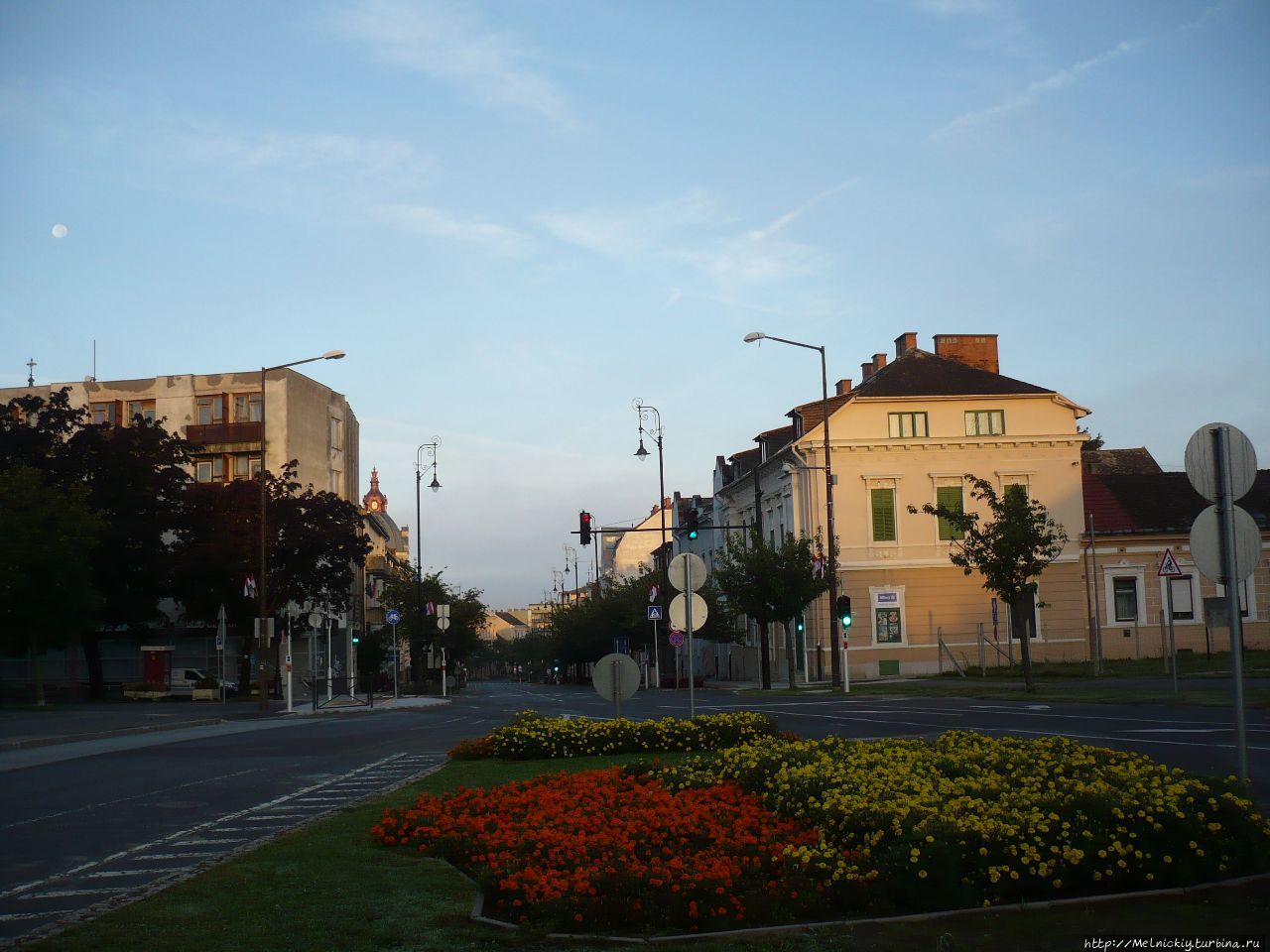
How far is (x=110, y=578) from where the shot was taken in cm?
5838

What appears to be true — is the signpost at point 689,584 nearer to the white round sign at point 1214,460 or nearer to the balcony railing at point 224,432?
the white round sign at point 1214,460

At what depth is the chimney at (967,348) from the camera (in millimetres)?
64688

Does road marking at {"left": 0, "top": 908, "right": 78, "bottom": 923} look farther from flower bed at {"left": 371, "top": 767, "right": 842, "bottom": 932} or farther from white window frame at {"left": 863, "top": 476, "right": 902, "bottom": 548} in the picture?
white window frame at {"left": 863, "top": 476, "right": 902, "bottom": 548}

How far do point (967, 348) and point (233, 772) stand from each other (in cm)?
5141

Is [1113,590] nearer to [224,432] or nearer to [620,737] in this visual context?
[620,737]

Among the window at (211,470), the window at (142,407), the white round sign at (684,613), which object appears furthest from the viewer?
the window at (142,407)

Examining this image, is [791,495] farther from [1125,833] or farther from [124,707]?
[1125,833]

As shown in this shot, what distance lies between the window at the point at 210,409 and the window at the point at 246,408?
3.27ft

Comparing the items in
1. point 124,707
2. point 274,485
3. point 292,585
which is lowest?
point 124,707

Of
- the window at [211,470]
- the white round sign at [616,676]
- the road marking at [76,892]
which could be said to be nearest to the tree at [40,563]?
the window at [211,470]

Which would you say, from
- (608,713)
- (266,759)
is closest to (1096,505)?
(608,713)

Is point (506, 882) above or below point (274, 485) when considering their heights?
below

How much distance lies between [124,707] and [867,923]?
154ft

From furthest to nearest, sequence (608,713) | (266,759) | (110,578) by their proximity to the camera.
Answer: (110,578)
(608,713)
(266,759)
